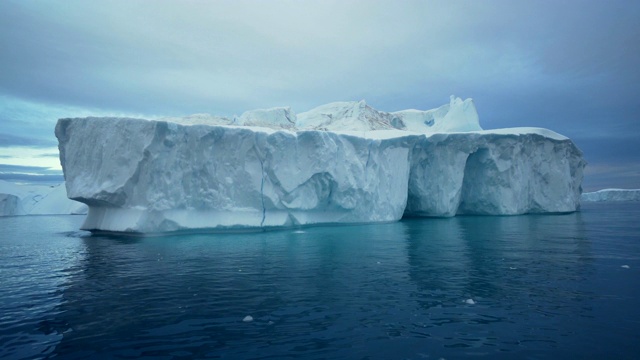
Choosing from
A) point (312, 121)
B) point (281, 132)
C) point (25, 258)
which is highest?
point (312, 121)

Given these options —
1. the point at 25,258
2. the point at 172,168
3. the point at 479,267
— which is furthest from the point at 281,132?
the point at 479,267

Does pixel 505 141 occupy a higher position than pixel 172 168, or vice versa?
pixel 505 141

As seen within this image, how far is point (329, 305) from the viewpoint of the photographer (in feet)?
18.9

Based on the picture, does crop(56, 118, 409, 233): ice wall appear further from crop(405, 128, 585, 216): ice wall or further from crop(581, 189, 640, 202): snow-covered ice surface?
crop(581, 189, 640, 202): snow-covered ice surface

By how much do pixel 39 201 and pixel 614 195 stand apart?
99.7 m

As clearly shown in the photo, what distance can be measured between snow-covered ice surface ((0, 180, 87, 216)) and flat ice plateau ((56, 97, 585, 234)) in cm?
2809

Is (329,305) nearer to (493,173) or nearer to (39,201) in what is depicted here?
(493,173)

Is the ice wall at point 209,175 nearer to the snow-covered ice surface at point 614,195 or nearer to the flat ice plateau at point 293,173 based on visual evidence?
the flat ice plateau at point 293,173

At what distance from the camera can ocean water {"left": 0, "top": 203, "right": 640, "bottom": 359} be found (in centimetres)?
420

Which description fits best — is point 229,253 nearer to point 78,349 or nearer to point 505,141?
point 78,349

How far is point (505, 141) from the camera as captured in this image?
25.2m

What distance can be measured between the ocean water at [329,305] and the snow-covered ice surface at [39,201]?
40289 millimetres

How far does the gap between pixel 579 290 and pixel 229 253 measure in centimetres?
848

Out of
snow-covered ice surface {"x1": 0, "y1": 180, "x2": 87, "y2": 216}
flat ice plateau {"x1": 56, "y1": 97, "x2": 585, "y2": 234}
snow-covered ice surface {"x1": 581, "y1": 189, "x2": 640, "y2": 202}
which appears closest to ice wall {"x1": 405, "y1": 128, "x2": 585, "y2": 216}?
flat ice plateau {"x1": 56, "y1": 97, "x2": 585, "y2": 234}
